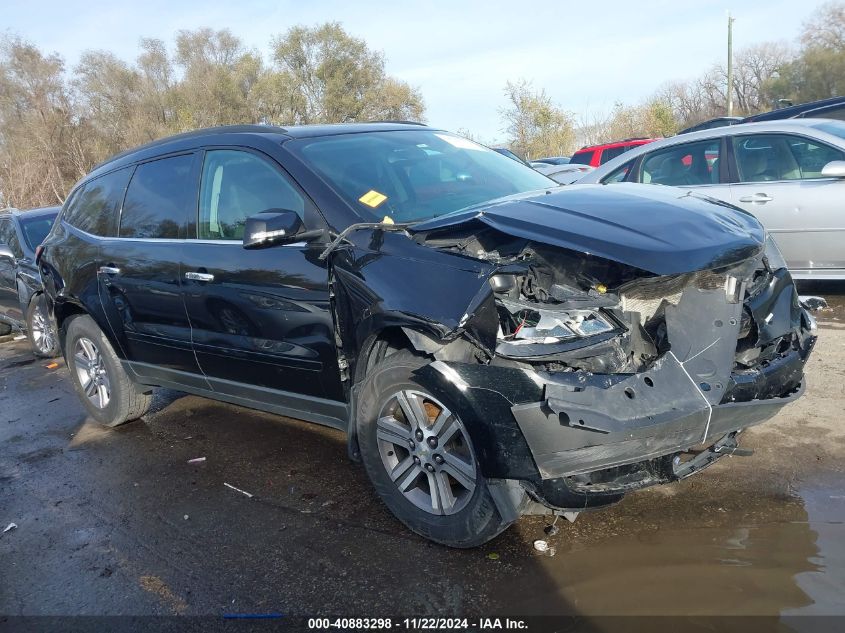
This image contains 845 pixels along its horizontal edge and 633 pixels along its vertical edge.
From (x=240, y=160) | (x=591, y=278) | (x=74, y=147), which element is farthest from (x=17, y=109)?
(x=591, y=278)

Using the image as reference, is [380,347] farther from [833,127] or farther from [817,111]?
[817,111]

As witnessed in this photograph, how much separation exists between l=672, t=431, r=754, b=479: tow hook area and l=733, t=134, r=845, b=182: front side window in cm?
443

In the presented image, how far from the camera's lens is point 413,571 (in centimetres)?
302

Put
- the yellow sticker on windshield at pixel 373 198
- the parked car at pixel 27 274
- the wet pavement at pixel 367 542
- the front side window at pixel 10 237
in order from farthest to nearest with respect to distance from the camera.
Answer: the front side window at pixel 10 237
the parked car at pixel 27 274
the yellow sticker on windshield at pixel 373 198
the wet pavement at pixel 367 542

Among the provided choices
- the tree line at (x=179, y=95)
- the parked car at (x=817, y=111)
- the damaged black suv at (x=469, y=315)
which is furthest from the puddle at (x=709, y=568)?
the tree line at (x=179, y=95)

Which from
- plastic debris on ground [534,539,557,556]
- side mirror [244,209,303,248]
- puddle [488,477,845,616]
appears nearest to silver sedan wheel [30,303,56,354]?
side mirror [244,209,303,248]

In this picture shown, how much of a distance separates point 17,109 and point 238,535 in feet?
120

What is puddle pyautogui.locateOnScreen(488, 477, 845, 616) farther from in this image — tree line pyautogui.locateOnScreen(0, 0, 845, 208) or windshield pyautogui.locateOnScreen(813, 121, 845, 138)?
tree line pyautogui.locateOnScreen(0, 0, 845, 208)

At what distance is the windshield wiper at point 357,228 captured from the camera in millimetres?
3256

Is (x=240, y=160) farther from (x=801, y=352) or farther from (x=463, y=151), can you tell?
(x=801, y=352)

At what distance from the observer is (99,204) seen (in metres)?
5.29

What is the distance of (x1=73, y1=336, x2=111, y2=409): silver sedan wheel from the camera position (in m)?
5.43

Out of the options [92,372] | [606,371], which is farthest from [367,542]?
[92,372]

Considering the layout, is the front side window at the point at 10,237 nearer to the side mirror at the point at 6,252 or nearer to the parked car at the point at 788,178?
the side mirror at the point at 6,252
